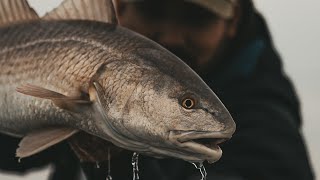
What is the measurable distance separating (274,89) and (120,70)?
147 centimetres

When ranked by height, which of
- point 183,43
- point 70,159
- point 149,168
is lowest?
point 70,159

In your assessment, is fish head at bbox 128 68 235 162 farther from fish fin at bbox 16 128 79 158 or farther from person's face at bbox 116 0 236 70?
person's face at bbox 116 0 236 70

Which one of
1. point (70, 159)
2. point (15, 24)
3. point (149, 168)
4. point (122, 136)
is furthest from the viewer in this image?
point (70, 159)

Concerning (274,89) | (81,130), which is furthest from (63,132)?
(274,89)

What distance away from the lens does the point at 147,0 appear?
3045 millimetres

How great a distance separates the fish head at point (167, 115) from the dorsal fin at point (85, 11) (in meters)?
0.23

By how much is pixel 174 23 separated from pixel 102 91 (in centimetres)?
110

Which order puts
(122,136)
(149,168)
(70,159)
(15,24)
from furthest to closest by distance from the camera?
(70,159) < (149,168) < (15,24) < (122,136)

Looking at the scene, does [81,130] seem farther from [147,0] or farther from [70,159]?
[70,159]

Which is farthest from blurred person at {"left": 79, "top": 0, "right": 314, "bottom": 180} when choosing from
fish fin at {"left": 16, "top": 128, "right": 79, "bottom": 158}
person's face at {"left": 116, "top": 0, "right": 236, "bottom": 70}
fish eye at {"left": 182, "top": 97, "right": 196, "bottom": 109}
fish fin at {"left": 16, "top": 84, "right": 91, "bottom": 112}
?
fish eye at {"left": 182, "top": 97, "right": 196, "bottom": 109}

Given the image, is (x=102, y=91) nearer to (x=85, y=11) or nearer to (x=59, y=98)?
(x=59, y=98)

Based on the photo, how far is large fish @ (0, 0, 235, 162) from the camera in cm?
200

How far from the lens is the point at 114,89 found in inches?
81.8

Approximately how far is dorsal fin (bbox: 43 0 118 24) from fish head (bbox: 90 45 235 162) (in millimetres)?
227
